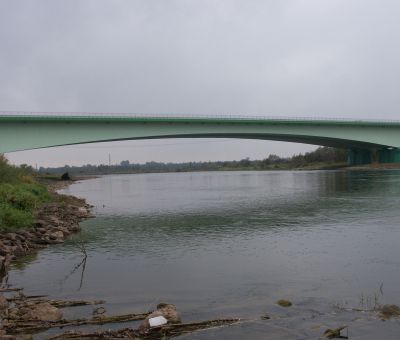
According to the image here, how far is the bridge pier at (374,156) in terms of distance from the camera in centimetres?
6962

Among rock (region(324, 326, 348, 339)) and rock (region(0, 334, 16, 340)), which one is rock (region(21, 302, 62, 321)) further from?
rock (region(324, 326, 348, 339))

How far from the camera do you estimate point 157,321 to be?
21.9ft

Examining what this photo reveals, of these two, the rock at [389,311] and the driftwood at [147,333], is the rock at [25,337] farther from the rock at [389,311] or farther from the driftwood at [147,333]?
the rock at [389,311]

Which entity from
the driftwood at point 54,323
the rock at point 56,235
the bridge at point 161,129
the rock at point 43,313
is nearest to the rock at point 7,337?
the driftwood at point 54,323

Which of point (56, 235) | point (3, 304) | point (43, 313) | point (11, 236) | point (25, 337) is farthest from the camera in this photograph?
point (56, 235)

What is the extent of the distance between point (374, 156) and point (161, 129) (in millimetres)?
46858

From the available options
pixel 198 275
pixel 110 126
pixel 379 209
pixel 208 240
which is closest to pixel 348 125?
pixel 110 126

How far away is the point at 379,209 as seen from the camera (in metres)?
21.8

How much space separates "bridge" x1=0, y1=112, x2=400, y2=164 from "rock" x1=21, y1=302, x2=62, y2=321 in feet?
105

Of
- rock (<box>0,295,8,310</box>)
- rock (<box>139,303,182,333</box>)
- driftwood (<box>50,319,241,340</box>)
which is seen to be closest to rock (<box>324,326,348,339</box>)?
driftwood (<box>50,319,241,340</box>)

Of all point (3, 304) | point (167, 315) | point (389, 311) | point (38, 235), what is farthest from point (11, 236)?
point (389, 311)

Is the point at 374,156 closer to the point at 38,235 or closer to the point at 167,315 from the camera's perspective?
the point at 38,235

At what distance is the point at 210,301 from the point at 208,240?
6689 mm

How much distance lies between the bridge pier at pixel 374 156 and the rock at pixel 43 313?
69.4 meters
